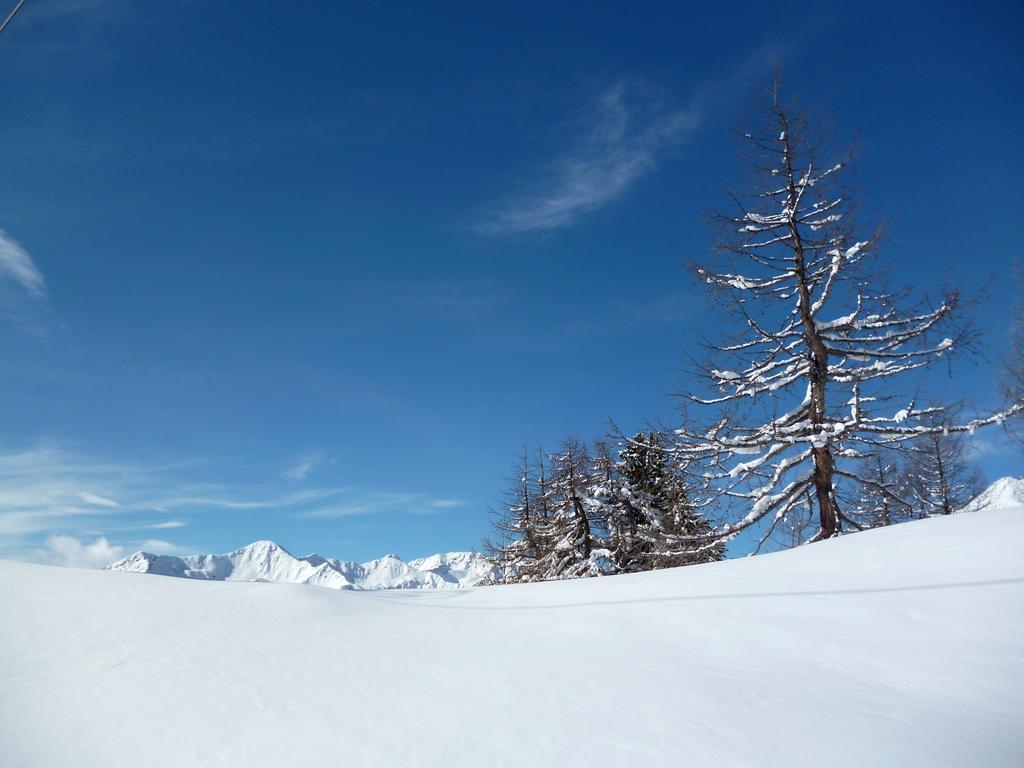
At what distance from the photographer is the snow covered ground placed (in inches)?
85.1

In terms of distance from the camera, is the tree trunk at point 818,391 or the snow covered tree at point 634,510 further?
the snow covered tree at point 634,510

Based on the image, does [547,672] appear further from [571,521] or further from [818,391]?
[571,521]

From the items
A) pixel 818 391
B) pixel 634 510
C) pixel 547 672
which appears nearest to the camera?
pixel 547 672

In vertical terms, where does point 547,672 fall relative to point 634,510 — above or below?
below

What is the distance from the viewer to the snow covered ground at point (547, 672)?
2162 millimetres

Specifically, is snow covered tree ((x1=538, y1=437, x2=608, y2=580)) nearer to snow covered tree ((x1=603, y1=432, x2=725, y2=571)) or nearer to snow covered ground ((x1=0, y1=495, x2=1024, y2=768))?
snow covered tree ((x1=603, y1=432, x2=725, y2=571))

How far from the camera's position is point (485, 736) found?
223cm

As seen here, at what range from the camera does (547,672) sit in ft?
9.39

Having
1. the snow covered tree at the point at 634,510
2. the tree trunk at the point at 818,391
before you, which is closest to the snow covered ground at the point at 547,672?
the tree trunk at the point at 818,391

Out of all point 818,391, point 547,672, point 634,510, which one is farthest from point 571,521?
point 547,672

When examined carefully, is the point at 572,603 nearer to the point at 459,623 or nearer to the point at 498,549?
the point at 459,623

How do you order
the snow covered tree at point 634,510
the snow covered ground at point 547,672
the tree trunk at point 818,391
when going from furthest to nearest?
the snow covered tree at point 634,510, the tree trunk at point 818,391, the snow covered ground at point 547,672

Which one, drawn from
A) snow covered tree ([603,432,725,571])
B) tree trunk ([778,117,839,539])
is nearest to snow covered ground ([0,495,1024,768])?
tree trunk ([778,117,839,539])

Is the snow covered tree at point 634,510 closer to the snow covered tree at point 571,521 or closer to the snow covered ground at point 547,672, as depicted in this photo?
the snow covered tree at point 571,521
